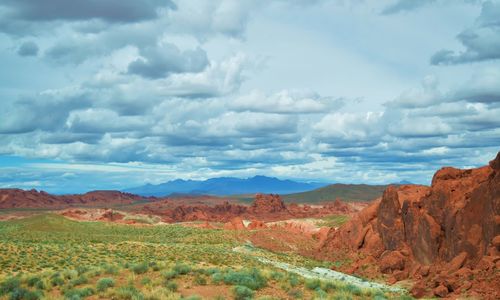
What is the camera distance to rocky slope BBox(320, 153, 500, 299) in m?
30.4

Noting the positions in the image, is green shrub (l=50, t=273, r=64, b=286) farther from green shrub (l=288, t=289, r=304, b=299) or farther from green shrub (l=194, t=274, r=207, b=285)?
green shrub (l=288, t=289, r=304, b=299)

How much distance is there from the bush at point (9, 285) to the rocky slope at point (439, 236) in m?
20.8

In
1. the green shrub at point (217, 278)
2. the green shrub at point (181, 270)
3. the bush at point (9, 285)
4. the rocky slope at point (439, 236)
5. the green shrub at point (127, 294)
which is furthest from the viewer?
the rocky slope at point (439, 236)

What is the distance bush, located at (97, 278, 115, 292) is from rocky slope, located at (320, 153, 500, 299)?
1694 centimetres

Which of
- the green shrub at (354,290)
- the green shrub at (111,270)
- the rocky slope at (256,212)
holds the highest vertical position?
the green shrub at (111,270)

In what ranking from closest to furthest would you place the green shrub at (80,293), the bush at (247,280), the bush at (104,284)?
1. the green shrub at (80,293)
2. the bush at (104,284)
3. the bush at (247,280)

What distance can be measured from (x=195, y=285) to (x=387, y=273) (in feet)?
78.7

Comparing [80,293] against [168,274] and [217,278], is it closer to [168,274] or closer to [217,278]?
[168,274]

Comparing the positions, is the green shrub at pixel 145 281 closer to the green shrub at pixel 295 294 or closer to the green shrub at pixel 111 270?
the green shrub at pixel 111 270

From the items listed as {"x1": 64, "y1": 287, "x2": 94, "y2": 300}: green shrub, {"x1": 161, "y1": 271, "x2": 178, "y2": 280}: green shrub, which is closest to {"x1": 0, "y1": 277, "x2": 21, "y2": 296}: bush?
{"x1": 64, "y1": 287, "x2": 94, "y2": 300}: green shrub

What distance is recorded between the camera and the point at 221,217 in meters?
124

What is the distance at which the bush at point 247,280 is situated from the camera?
74.4ft

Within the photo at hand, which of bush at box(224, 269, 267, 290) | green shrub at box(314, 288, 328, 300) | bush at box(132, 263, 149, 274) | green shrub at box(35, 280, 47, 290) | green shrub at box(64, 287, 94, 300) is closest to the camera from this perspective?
green shrub at box(64, 287, 94, 300)

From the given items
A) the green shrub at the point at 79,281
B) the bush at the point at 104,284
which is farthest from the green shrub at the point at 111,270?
the bush at the point at 104,284
